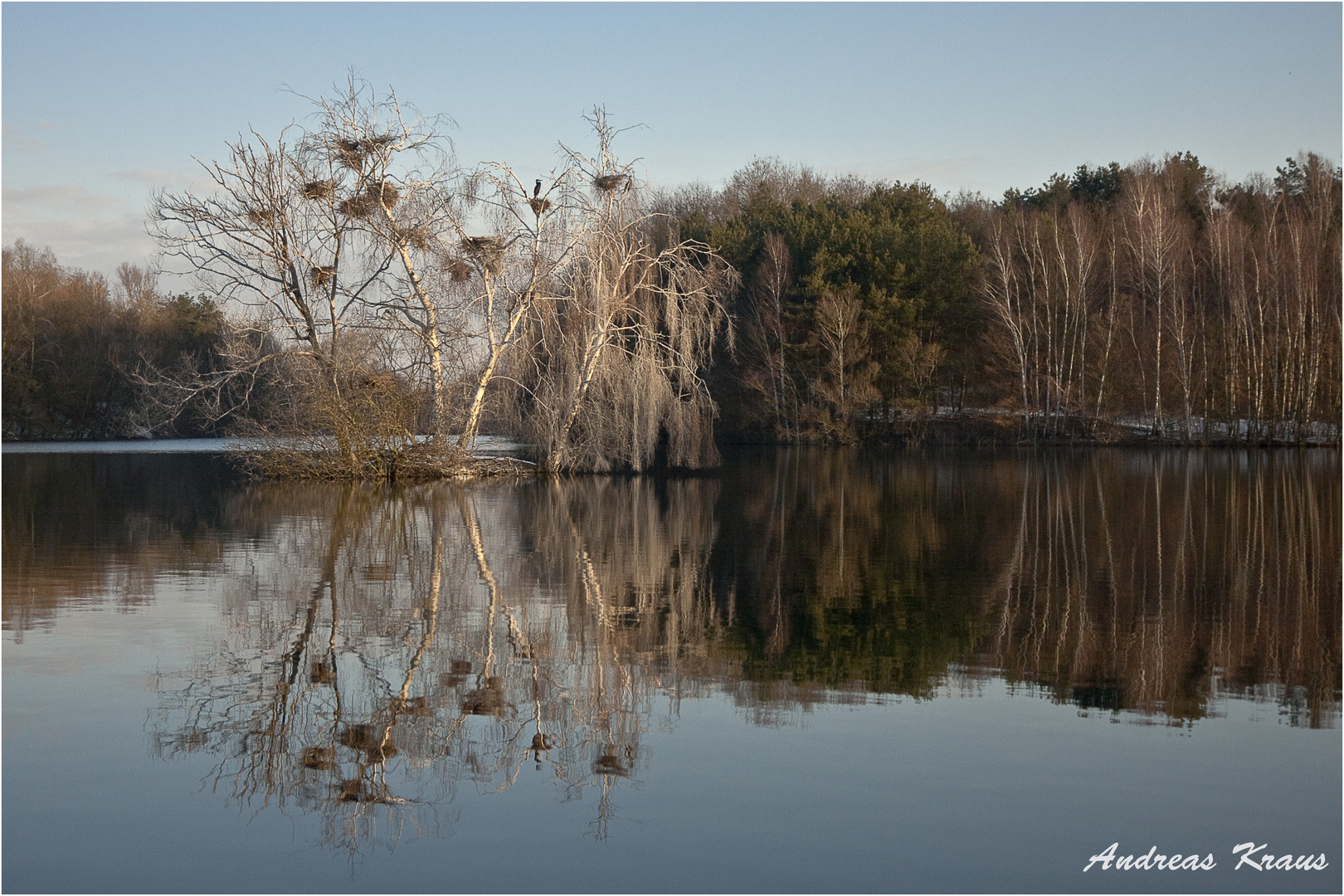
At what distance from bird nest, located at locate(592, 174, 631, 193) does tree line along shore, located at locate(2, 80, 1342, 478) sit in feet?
0.25

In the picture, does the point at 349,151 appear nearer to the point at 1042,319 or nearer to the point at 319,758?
the point at 319,758

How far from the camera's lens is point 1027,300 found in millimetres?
49719

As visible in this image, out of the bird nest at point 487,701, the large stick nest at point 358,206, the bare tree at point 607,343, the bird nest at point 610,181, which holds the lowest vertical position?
the bird nest at point 487,701

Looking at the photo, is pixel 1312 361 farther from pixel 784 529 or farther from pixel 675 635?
pixel 675 635

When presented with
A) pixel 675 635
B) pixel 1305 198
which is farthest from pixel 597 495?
pixel 1305 198

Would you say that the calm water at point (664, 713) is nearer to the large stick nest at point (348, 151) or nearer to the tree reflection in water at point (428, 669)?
the tree reflection in water at point (428, 669)

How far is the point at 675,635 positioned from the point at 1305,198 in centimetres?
5264

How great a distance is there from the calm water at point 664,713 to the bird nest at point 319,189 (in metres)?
12.2

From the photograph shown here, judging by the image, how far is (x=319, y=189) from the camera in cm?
2512

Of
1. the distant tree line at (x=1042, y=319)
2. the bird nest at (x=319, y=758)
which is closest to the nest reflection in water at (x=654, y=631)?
the bird nest at (x=319, y=758)

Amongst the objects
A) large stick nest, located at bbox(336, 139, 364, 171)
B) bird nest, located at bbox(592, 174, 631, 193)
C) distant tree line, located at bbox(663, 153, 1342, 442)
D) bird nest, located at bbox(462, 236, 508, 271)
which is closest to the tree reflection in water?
bird nest, located at bbox(462, 236, 508, 271)

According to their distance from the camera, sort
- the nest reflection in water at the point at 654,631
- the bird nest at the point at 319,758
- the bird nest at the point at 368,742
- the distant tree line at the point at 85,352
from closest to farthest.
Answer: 1. the bird nest at the point at 319,758
2. the bird nest at the point at 368,742
3. the nest reflection in water at the point at 654,631
4. the distant tree line at the point at 85,352

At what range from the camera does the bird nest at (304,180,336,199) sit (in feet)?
82.4

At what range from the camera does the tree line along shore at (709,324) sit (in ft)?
86.0
